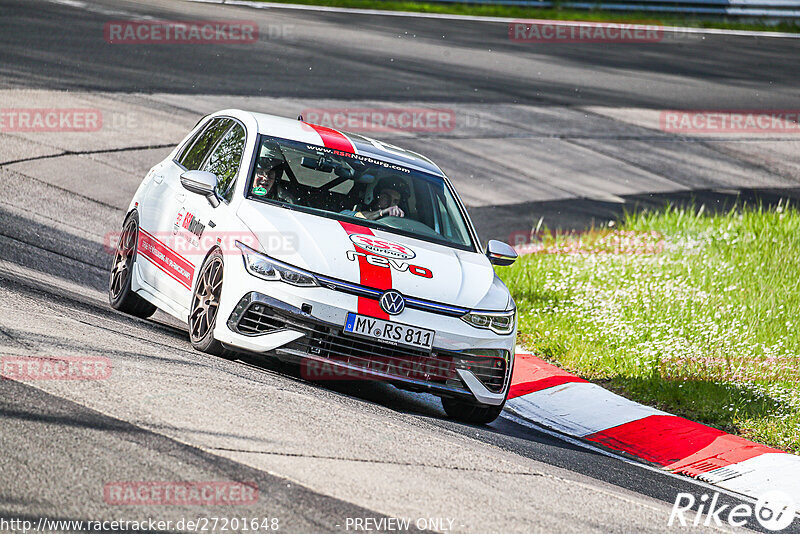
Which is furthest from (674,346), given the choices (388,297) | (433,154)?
(433,154)

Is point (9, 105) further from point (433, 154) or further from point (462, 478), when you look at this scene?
point (462, 478)

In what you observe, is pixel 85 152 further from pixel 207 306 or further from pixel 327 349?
pixel 327 349

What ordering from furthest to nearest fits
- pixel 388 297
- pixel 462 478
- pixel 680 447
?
pixel 680 447, pixel 388 297, pixel 462 478

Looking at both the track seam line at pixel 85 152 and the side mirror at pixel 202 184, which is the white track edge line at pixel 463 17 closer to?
the track seam line at pixel 85 152

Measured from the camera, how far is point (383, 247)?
7.14 meters

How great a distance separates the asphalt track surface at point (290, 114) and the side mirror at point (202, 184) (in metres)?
1.00

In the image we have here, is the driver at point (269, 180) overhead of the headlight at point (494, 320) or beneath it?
overhead

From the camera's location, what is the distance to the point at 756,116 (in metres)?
22.6

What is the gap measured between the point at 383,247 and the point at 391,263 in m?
0.23

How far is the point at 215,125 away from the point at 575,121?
12.1m
